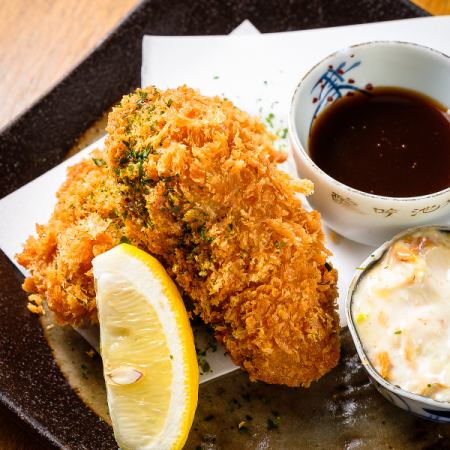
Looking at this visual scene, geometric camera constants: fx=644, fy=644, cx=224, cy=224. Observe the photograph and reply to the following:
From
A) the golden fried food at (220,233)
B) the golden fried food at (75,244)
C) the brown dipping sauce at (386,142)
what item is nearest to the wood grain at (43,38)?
the golden fried food at (75,244)

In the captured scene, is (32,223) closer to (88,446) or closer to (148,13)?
(88,446)

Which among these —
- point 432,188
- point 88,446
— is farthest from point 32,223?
point 432,188

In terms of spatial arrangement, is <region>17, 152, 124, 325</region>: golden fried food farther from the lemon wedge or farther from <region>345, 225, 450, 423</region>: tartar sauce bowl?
<region>345, 225, 450, 423</region>: tartar sauce bowl

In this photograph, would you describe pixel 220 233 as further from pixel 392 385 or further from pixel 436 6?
Answer: pixel 436 6

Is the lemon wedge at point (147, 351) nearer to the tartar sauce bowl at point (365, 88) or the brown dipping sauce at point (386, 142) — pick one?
the tartar sauce bowl at point (365, 88)

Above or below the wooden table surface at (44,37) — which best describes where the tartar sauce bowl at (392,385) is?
below

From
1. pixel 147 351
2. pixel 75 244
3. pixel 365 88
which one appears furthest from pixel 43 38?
pixel 147 351
